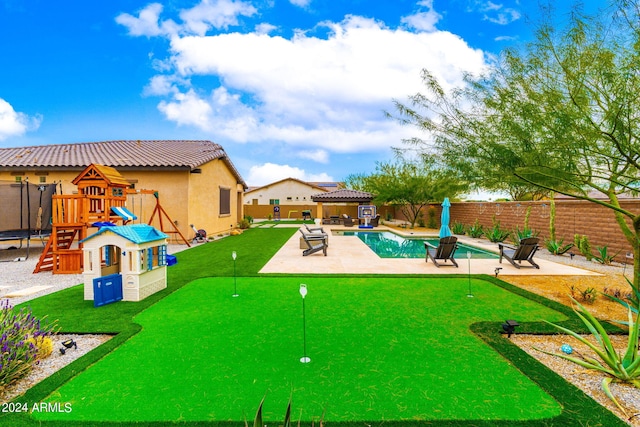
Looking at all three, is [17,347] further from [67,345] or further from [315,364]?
[315,364]

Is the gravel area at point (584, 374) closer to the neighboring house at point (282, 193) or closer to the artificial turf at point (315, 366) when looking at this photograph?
the artificial turf at point (315, 366)

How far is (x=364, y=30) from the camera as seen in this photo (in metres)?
12.9

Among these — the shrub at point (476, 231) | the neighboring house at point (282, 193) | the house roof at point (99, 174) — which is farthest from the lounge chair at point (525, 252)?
the neighboring house at point (282, 193)

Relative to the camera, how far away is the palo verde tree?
158 inches

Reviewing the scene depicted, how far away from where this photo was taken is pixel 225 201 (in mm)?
21938

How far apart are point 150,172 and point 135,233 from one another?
10.9 meters

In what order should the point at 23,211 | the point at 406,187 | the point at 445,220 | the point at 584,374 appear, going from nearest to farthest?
the point at 584,374 < the point at 23,211 < the point at 445,220 < the point at 406,187

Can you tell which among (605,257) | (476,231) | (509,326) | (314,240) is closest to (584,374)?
(509,326)

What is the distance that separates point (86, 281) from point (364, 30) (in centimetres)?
1234

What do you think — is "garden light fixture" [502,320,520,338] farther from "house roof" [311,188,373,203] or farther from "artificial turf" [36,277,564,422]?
"house roof" [311,188,373,203]

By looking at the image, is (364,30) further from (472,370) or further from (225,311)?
(472,370)

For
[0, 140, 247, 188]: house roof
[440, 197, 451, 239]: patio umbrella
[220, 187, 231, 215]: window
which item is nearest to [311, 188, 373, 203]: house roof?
[0, 140, 247, 188]: house roof

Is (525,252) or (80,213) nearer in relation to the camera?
(525,252)

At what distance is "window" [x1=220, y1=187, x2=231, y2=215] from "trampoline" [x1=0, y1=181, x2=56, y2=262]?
29.8 feet
